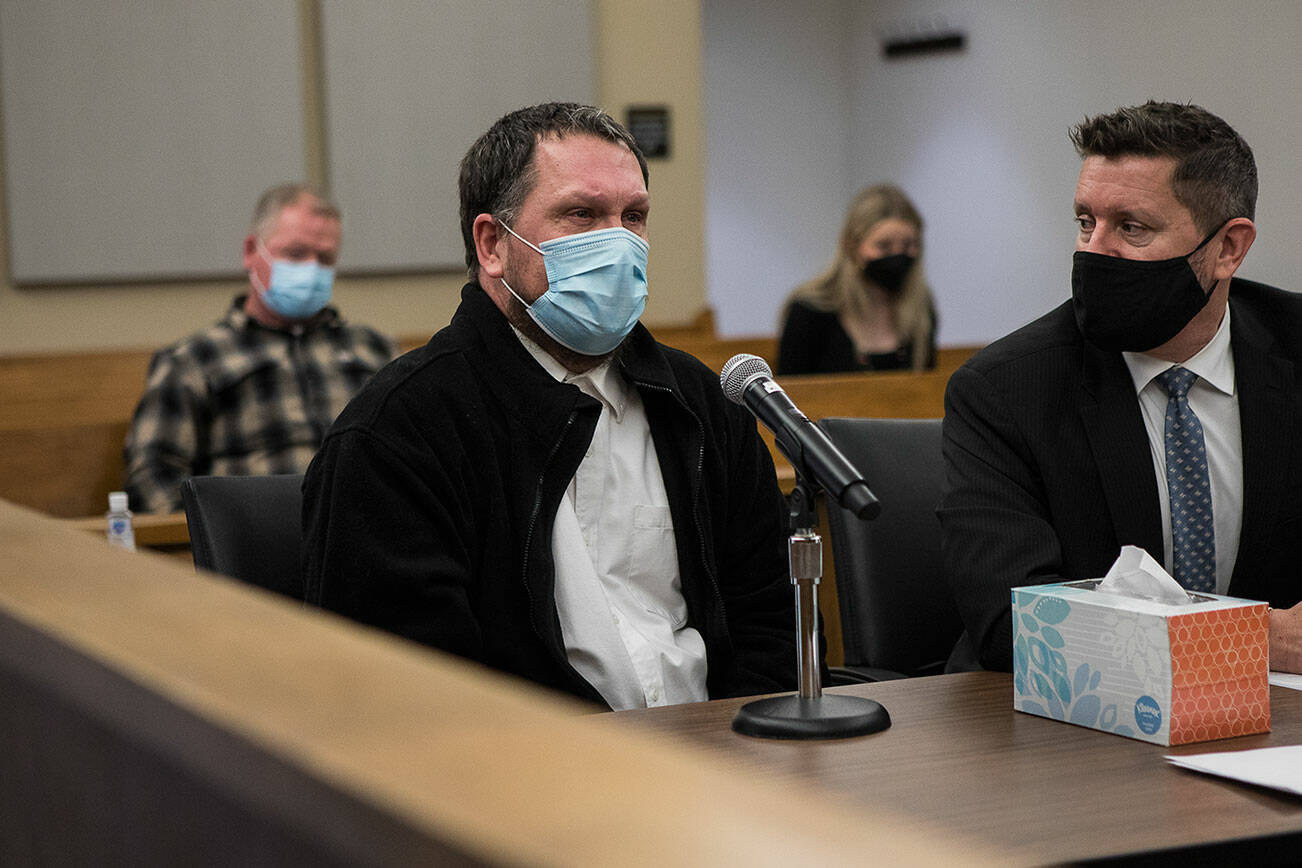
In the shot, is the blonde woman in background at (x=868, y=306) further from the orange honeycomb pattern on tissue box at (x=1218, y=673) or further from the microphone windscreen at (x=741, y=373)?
the orange honeycomb pattern on tissue box at (x=1218, y=673)

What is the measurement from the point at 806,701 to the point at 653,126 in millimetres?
5436

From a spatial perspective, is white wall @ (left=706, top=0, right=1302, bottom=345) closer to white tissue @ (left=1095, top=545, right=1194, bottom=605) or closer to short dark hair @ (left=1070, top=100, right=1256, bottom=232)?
short dark hair @ (left=1070, top=100, right=1256, bottom=232)

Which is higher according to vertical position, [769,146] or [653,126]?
[769,146]

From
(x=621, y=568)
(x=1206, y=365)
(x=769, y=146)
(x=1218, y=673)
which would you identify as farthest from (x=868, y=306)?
(x=769, y=146)

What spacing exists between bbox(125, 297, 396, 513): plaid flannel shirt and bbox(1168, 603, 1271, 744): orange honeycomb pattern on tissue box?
2.80 m

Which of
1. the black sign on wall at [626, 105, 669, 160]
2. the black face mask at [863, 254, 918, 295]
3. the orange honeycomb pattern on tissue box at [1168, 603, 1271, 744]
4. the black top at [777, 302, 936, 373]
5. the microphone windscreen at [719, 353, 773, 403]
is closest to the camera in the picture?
the orange honeycomb pattern on tissue box at [1168, 603, 1271, 744]

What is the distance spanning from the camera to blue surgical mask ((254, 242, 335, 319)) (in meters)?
4.20

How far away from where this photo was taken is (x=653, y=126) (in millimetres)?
6746

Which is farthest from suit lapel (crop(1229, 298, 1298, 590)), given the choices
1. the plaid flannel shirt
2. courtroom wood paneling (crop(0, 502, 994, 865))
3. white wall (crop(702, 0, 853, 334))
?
white wall (crop(702, 0, 853, 334))

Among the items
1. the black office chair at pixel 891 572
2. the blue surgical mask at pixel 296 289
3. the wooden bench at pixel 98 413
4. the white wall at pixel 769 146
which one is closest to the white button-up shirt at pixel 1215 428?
the black office chair at pixel 891 572

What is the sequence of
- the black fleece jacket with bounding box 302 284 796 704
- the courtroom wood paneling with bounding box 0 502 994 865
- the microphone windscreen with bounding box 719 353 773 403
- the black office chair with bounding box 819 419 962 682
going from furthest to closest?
the black office chair with bounding box 819 419 962 682
the black fleece jacket with bounding box 302 284 796 704
the microphone windscreen with bounding box 719 353 773 403
the courtroom wood paneling with bounding box 0 502 994 865

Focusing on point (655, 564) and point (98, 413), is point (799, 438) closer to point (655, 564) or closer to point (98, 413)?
point (655, 564)

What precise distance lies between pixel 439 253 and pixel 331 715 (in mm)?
6091

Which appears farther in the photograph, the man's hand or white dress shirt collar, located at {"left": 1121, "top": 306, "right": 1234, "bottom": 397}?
white dress shirt collar, located at {"left": 1121, "top": 306, "right": 1234, "bottom": 397}
